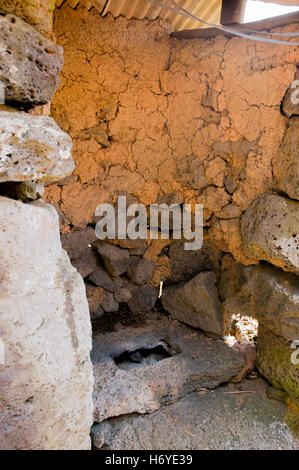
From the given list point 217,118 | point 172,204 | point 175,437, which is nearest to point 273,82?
point 217,118

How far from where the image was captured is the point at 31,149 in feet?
3.46

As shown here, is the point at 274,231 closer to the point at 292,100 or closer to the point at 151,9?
the point at 292,100

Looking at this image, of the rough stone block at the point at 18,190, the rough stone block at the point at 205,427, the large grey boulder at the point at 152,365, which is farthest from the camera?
the large grey boulder at the point at 152,365

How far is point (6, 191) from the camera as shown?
1.15 m

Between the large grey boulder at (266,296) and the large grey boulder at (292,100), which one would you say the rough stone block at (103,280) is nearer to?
the large grey boulder at (266,296)

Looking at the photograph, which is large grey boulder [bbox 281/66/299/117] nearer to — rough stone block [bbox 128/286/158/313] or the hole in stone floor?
rough stone block [bbox 128/286/158/313]

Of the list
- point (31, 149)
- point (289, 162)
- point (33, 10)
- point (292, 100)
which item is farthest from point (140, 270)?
point (33, 10)

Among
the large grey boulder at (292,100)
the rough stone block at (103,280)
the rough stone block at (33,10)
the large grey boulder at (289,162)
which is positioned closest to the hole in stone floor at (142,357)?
the rough stone block at (103,280)

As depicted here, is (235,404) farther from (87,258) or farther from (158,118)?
(158,118)

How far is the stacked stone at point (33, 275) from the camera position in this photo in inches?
41.1

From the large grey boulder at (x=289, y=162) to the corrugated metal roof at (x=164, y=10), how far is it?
1.14 m

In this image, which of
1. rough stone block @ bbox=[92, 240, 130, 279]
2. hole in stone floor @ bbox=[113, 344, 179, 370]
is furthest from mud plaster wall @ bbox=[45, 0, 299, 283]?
hole in stone floor @ bbox=[113, 344, 179, 370]

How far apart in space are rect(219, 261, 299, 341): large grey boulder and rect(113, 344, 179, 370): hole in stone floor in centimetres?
61

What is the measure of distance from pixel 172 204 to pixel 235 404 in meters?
1.55
